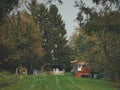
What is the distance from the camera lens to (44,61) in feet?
383

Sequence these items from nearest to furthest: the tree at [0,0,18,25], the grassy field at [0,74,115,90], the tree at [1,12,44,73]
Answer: the tree at [0,0,18,25] < the grassy field at [0,74,115,90] < the tree at [1,12,44,73]

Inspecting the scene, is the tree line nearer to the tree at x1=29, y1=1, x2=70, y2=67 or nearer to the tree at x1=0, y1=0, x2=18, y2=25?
the tree at x1=29, y1=1, x2=70, y2=67

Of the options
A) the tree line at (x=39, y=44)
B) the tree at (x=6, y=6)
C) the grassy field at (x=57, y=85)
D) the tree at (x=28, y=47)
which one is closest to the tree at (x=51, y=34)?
the tree line at (x=39, y=44)

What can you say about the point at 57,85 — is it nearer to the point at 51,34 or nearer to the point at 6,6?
the point at 6,6

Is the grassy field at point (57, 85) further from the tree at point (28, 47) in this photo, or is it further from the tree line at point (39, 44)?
the tree at point (28, 47)

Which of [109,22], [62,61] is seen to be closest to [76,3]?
[109,22]

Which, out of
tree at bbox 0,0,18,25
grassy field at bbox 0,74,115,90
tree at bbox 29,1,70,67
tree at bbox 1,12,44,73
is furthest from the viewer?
tree at bbox 29,1,70,67

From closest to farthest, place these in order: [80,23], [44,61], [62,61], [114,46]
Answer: [80,23]
[114,46]
[44,61]
[62,61]

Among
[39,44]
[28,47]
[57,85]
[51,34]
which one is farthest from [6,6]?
[51,34]

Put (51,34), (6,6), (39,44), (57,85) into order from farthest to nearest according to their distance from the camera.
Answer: (51,34)
(39,44)
(57,85)
(6,6)

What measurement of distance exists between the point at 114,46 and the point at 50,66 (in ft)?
240

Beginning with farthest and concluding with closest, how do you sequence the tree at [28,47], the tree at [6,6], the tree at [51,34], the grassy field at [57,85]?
the tree at [51,34] → the tree at [28,47] → the grassy field at [57,85] → the tree at [6,6]

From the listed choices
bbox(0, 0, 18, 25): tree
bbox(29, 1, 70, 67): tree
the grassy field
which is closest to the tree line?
bbox(29, 1, 70, 67): tree

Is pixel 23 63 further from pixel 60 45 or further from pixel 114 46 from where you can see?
pixel 114 46
